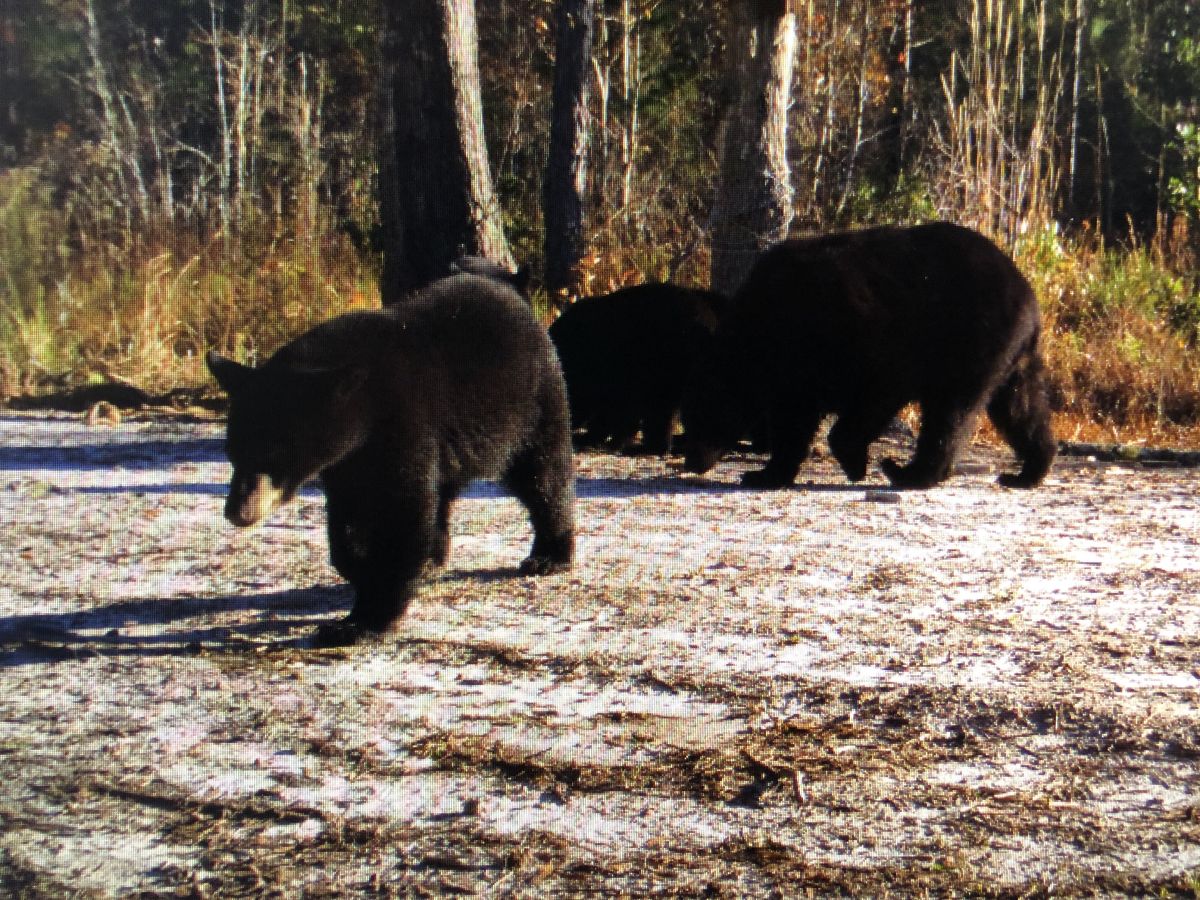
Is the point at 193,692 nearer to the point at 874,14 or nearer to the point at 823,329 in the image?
the point at 823,329

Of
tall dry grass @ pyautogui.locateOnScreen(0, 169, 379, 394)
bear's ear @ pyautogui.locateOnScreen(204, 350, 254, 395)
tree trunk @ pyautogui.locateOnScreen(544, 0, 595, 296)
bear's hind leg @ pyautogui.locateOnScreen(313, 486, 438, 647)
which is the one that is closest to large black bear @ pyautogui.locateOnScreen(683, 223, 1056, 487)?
bear's hind leg @ pyautogui.locateOnScreen(313, 486, 438, 647)

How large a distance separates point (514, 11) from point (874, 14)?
13.2 ft

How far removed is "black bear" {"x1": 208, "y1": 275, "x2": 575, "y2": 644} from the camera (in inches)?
165

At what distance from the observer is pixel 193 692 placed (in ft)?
12.8

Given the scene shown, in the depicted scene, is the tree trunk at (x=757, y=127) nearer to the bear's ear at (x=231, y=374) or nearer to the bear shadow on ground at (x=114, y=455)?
the bear shadow on ground at (x=114, y=455)

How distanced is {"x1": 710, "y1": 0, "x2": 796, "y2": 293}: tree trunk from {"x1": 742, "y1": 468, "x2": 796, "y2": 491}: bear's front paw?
1.97 m

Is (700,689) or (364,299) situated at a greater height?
(364,299)

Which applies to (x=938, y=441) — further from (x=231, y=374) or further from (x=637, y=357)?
(x=231, y=374)

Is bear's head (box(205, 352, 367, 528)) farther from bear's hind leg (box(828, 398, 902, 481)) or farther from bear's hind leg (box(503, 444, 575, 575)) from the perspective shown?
bear's hind leg (box(828, 398, 902, 481))

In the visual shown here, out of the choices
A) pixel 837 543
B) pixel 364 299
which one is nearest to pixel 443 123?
pixel 364 299

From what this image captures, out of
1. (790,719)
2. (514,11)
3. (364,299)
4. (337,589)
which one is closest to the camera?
(790,719)

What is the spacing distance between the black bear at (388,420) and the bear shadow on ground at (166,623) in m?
0.30

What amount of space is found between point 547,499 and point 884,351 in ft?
7.76

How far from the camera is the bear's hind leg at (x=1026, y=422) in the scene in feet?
23.2
